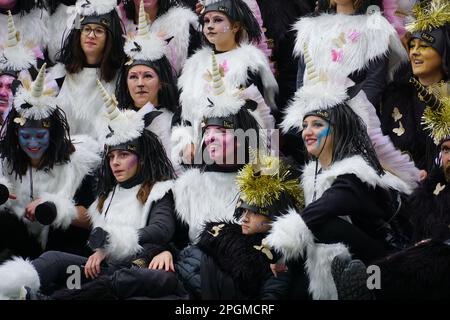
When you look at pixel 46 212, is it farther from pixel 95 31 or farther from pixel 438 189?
pixel 438 189

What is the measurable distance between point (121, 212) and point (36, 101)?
0.95 m

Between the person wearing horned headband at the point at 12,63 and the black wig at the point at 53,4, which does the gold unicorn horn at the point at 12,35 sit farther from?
the black wig at the point at 53,4

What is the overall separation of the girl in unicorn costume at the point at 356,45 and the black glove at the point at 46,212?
180cm

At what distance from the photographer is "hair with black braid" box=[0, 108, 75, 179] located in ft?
28.7

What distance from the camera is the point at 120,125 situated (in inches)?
333

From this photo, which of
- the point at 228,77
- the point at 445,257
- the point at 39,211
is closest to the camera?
the point at 445,257

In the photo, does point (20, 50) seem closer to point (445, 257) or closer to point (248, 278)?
point (248, 278)

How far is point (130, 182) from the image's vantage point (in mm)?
8484

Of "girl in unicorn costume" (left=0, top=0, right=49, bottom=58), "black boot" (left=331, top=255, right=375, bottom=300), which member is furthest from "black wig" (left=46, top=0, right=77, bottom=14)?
"black boot" (left=331, top=255, right=375, bottom=300)

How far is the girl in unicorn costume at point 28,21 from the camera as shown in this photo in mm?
9805

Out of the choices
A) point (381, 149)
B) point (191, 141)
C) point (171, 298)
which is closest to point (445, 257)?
point (381, 149)

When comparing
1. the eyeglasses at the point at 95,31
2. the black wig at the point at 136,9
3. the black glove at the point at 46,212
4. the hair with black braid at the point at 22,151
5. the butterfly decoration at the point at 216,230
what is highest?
the black wig at the point at 136,9

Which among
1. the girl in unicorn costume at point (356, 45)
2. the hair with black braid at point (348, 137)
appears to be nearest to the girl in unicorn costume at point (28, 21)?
the girl in unicorn costume at point (356, 45)

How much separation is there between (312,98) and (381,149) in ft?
1.78
